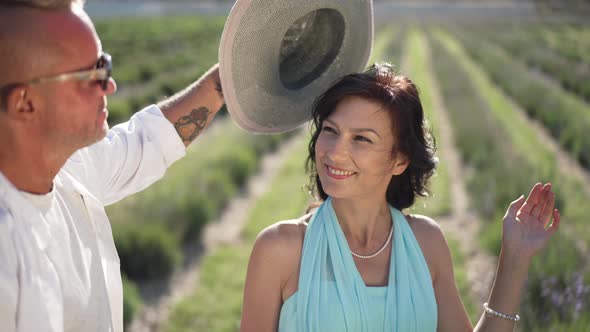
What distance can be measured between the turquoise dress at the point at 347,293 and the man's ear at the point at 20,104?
0.97 meters

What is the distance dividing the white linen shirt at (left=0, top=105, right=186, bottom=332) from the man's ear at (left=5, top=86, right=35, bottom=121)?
163 millimetres

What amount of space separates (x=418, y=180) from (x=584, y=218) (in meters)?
4.69

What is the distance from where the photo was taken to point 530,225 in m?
2.01

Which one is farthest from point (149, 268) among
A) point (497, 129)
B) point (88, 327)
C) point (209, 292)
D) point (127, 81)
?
point (127, 81)

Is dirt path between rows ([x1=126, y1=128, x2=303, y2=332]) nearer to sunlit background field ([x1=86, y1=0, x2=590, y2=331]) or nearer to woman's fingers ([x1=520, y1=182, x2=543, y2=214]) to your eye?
sunlit background field ([x1=86, y1=0, x2=590, y2=331])

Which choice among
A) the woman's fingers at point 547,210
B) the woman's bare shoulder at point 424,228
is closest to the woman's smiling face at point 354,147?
the woman's bare shoulder at point 424,228

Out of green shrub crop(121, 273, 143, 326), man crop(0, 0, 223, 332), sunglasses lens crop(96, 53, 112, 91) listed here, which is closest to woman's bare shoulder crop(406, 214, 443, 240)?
man crop(0, 0, 223, 332)

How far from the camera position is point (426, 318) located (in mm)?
2072

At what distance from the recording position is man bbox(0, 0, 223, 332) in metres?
1.43

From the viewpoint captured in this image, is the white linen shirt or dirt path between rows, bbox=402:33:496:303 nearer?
the white linen shirt

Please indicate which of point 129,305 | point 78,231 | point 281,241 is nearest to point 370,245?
point 281,241

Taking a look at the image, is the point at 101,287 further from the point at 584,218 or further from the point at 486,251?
the point at 584,218

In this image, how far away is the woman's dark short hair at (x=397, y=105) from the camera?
210 centimetres

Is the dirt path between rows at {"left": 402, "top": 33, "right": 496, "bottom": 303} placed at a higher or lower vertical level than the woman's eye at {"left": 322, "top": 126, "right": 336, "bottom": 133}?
lower
